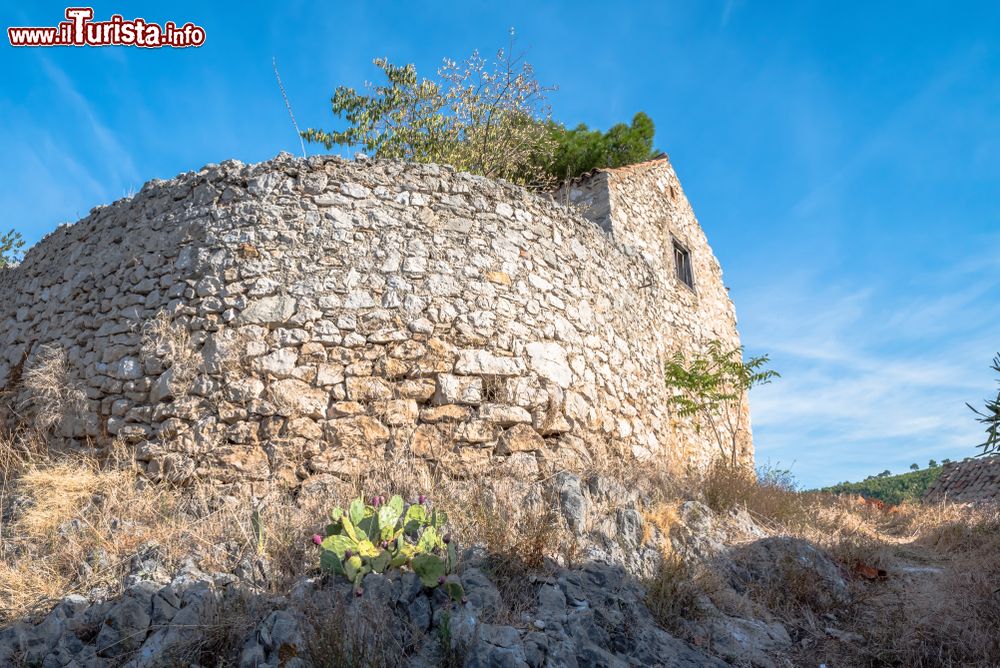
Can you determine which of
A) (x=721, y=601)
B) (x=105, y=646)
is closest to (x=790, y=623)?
(x=721, y=601)

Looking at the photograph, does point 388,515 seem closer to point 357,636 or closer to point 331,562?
point 331,562

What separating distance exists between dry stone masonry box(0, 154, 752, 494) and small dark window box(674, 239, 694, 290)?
231 inches

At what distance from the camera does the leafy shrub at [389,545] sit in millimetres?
4117

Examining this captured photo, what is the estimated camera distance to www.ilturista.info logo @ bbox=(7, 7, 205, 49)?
7.17 meters

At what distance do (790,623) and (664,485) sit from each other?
1.63 meters

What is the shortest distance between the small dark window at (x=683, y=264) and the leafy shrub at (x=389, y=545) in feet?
31.0

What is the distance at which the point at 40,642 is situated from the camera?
12.5ft

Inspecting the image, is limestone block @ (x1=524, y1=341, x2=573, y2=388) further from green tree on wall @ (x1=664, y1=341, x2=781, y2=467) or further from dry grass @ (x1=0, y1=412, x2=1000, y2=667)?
green tree on wall @ (x1=664, y1=341, x2=781, y2=467)

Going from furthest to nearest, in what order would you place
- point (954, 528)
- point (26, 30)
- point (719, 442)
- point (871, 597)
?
point (719, 442) < point (954, 528) < point (26, 30) < point (871, 597)

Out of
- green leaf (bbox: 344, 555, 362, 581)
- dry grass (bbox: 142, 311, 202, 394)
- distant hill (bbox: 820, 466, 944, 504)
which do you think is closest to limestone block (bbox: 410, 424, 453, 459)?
green leaf (bbox: 344, 555, 362, 581)

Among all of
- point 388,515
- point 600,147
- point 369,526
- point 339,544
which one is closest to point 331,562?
point 339,544

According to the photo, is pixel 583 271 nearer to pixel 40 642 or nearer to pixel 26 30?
pixel 40 642

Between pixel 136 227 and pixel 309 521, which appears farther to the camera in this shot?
pixel 136 227

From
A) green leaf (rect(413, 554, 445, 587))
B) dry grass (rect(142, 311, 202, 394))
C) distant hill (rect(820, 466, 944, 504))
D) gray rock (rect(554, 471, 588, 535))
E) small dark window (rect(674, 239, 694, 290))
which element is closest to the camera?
green leaf (rect(413, 554, 445, 587))
